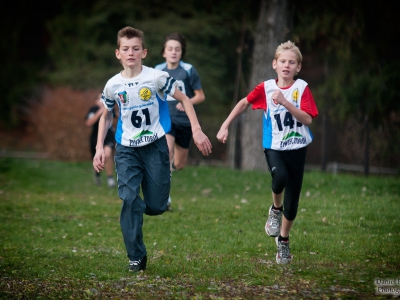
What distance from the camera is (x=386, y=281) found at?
212 inches

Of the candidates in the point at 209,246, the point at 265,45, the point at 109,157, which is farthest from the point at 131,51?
the point at 265,45

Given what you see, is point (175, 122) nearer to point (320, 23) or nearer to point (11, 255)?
point (11, 255)

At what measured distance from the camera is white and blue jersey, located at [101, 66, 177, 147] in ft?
19.7

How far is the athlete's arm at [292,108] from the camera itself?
5.71m

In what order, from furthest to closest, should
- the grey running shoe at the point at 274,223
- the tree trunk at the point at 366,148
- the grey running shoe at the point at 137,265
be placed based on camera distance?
the tree trunk at the point at 366,148 → the grey running shoe at the point at 274,223 → the grey running shoe at the point at 137,265

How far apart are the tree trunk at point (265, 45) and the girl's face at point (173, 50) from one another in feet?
21.0

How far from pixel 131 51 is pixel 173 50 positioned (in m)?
3.29

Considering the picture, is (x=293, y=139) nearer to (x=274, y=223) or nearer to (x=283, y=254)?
(x=274, y=223)

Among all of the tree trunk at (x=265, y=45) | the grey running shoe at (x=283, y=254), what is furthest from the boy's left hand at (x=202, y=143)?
the tree trunk at (x=265, y=45)

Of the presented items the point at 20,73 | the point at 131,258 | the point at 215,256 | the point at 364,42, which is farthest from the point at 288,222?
the point at 20,73

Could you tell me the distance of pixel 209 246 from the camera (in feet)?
23.5

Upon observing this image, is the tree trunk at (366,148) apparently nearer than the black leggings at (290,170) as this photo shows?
No

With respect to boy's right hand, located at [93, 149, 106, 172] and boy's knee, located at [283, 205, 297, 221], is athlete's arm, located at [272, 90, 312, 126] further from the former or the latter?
boy's right hand, located at [93, 149, 106, 172]

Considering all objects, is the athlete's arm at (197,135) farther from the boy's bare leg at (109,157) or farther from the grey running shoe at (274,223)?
the boy's bare leg at (109,157)
